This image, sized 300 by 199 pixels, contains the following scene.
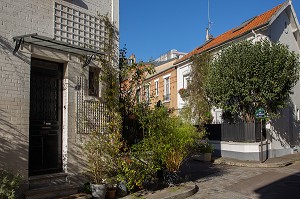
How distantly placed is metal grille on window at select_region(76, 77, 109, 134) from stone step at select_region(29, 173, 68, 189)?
1.19 m

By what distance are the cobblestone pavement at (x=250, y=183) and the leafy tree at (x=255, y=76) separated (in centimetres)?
316

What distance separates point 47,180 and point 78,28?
385cm

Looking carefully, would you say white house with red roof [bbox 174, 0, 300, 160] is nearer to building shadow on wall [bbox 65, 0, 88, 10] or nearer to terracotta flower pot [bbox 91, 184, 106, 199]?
terracotta flower pot [bbox 91, 184, 106, 199]

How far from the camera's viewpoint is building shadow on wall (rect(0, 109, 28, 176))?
6572 millimetres

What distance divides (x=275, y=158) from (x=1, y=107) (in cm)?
1333

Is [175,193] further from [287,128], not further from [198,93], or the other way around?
[287,128]

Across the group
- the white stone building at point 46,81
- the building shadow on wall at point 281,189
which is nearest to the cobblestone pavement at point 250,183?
the building shadow on wall at point 281,189

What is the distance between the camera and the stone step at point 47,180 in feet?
23.3

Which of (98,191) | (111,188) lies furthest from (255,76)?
(98,191)

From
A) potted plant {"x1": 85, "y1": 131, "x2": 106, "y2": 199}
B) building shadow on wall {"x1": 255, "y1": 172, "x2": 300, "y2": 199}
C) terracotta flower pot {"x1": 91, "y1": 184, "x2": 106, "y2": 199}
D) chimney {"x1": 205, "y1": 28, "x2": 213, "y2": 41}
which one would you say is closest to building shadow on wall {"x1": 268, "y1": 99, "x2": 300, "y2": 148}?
building shadow on wall {"x1": 255, "y1": 172, "x2": 300, "y2": 199}

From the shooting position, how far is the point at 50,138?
25.4 feet

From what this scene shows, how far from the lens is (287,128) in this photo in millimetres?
17188

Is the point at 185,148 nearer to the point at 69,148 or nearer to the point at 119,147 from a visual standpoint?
the point at 119,147

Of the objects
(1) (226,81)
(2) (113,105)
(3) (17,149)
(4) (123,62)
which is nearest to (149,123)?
(2) (113,105)
